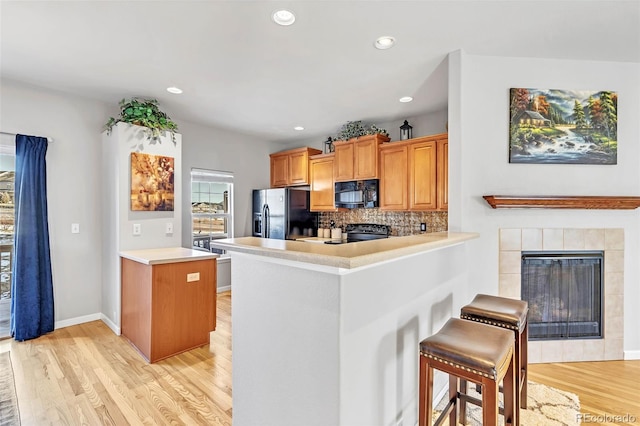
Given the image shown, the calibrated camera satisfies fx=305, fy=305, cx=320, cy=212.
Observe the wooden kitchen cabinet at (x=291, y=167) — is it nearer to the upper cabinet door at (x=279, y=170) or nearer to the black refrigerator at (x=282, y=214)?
the upper cabinet door at (x=279, y=170)

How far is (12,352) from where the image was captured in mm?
2760

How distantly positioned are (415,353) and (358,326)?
75cm

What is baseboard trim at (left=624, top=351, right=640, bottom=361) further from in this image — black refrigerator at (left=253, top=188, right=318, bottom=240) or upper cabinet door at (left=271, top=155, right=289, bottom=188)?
upper cabinet door at (left=271, top=155, right=289, bottom=188)

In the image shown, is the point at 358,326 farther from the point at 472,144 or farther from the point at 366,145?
the point at 366,145

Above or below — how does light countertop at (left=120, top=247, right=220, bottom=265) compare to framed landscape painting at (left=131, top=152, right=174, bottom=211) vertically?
below

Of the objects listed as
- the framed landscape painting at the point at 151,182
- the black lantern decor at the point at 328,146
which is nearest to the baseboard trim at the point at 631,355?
the black lantern decor at the point at 328,146

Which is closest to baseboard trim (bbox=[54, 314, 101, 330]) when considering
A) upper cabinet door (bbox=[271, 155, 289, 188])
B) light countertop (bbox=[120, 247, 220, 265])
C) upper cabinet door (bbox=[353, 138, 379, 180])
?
light countertop (bbox=[120, 247, 220, 265])

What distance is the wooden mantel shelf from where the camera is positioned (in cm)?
246

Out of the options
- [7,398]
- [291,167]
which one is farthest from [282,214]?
[7,398]

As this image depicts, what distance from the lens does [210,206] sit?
487 centimetres

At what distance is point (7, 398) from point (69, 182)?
2174 millimetres

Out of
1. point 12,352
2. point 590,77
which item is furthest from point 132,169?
point 590,77

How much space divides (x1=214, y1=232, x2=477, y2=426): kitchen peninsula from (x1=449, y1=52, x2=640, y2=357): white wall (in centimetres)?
104

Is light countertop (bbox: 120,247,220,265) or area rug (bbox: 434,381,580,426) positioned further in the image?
light countertop (bbox: 120,247,220,265)
